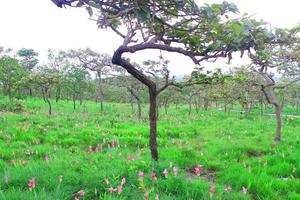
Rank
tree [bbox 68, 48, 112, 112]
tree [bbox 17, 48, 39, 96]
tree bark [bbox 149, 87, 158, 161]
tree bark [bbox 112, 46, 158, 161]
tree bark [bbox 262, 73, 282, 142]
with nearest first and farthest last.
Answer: tree bark [bbox 112, 46, 158, 161] < tree bark [bbox 149, 87, 158, 161] < tree bark [bbox 262, 73, 282, 142] < tree [bbox 68, 48, 112, 112] < tree [bbox 17, 48, 39, 96]

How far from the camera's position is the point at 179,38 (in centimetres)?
552

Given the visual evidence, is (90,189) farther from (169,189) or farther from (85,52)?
(85,52)

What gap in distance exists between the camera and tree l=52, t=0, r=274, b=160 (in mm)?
3006

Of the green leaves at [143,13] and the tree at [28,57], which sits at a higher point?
the tree at [28,57]

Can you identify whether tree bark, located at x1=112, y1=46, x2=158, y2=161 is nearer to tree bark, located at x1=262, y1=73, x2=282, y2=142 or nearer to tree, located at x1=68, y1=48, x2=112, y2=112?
tree bark, located at x1=262, y1=73, x2=282, y2=142

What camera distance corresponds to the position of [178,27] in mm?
5020

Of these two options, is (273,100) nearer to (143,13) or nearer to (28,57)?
(143,13)

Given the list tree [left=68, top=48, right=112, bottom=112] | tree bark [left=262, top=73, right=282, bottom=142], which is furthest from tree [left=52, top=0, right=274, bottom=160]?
tree [left=68, top=48, right=112, bottom=112]

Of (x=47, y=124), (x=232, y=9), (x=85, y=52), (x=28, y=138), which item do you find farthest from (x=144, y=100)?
(x=232, y=9)

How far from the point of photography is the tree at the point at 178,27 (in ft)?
9.86

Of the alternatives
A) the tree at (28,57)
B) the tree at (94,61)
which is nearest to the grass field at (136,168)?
the tree at (94,61)

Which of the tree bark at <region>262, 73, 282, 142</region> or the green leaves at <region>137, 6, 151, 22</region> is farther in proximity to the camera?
the tree bark at <region>262, 73, 282, 142</region>

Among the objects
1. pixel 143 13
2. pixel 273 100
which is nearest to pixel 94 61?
pixel 273 100

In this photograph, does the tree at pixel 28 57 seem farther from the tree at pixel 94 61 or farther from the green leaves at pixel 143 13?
the green leaves at pixel 143 13
